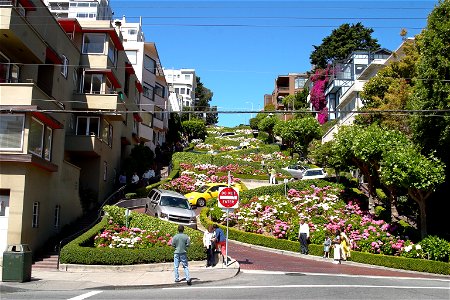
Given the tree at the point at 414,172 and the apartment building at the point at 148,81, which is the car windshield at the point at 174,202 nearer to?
the tree at the point at 414,172

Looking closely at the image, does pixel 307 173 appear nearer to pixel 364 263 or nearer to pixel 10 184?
pixel 364 263

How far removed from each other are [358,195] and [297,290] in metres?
20.9

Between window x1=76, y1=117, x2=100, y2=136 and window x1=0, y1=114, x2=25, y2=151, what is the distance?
36.6ft

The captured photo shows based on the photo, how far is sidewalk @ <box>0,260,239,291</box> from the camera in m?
15.0

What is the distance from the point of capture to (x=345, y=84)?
2618 inches

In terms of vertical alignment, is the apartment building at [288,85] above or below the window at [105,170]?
above

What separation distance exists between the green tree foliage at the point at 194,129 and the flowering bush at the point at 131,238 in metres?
70.3

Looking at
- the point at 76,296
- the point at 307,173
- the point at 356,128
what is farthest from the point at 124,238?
the point at 307,173

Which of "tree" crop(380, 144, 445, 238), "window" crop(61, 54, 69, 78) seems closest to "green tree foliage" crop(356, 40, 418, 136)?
"tree" crop(380, 144, 445, 238)

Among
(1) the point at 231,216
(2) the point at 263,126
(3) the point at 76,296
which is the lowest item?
(3) the point at 76,296

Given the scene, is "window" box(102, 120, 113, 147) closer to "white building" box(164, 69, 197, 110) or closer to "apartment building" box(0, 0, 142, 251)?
"apartment building" box(0, 0, 142, 251)

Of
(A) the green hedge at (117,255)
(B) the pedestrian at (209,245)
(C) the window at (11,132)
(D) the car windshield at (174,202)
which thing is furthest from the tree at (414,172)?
(C) the window at (11,132)

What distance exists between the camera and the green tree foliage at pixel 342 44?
89.6 meters

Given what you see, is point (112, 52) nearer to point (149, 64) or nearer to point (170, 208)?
point (170, 208)
